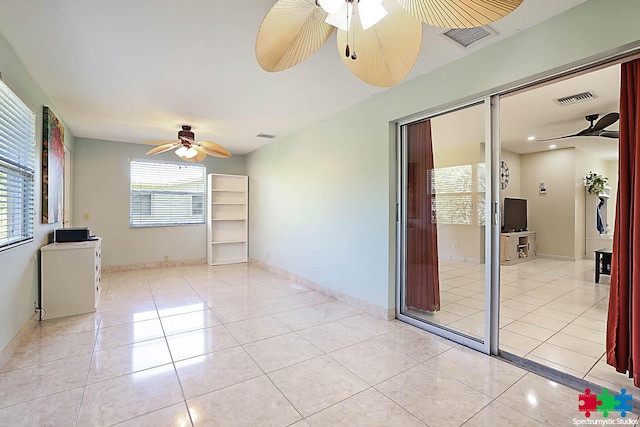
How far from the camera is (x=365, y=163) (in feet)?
12.0

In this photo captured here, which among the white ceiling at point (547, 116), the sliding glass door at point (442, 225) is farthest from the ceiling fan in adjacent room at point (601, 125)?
the sliding glass door at point (442, 225)

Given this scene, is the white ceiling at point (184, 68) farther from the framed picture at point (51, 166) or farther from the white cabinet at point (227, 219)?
the white cabinet at point (227, 219)

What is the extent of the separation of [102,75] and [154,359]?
109 inches

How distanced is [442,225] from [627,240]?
1465 mm

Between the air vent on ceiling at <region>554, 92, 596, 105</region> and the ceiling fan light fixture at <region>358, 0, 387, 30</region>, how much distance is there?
11.4ft

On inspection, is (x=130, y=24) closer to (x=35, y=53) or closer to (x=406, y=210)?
(x=35, y=53)

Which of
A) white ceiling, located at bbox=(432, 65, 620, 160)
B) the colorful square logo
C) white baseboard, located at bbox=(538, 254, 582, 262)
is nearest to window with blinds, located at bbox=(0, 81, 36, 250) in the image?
white ceiling, located at bbox=(432, 65, 620, 160)

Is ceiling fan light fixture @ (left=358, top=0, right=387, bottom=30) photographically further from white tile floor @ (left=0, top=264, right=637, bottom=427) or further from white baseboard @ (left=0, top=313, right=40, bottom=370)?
white baseboard @ (left=0, top=313, right=40, bottom=370)

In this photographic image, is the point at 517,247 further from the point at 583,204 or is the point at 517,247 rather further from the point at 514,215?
the point at 583,204

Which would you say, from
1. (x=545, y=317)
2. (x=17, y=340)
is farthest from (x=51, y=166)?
(x=545, y=317)

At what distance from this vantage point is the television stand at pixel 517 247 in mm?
6281

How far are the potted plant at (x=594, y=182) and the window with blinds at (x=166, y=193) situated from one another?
7.10 metres

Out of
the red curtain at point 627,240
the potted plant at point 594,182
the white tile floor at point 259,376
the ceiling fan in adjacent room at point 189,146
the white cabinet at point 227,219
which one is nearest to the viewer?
the white tile floor at point 259,376

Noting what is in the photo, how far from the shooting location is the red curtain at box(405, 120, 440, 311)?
333cm
